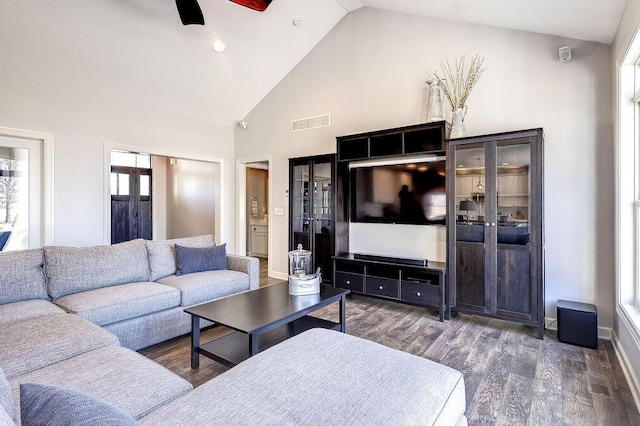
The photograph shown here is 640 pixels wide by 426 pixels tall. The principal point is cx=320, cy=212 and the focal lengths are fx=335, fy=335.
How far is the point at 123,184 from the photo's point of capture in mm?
6797

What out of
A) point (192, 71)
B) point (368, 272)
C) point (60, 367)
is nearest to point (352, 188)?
point (368, 272)

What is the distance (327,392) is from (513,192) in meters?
2.90

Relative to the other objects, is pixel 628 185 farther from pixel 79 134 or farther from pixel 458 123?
pixel 79 134

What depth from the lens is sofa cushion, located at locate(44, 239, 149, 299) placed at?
273 cm

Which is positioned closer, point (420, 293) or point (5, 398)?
point (5, 398)

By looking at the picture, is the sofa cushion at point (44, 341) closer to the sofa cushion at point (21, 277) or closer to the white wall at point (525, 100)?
the sofa cushion at point (21, 277)

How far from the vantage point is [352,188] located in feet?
15.4

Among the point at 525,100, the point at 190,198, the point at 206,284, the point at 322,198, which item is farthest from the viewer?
the point at 190,198

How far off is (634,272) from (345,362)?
266 cm

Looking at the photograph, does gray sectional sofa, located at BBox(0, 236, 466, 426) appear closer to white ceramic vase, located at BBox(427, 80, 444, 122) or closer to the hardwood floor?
the hardwood floor

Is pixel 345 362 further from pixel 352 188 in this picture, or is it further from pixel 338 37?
pixel 338 37

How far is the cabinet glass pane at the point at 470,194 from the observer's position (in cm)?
340

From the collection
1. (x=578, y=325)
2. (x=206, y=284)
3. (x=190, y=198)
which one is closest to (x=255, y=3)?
(x=206, y=284)

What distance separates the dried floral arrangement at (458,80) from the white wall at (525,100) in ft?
0.30
